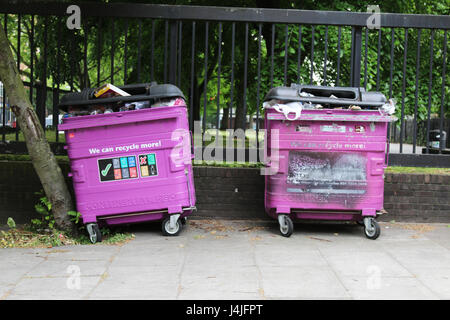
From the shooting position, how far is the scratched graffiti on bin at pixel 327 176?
5.65 meters

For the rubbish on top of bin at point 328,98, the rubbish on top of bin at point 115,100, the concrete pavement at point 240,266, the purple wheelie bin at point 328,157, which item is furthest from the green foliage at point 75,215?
the rubbish on top of bin at point 328,98

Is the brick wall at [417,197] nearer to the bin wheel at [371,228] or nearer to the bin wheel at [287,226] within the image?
the bin wheel at [371,228]

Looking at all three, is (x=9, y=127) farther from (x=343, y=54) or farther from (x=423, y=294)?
(x=423, y=294)

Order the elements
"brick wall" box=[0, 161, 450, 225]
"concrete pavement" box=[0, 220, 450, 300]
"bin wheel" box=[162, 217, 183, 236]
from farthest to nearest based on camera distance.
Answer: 1. "brick wall" box=[0, 161, 450, 225]
2. "bin wheel" box=[162, 217, 183, 236]
3. "concrete pavement" box=[0, 220, 450, 300]

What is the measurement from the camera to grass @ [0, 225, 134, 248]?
214 inches

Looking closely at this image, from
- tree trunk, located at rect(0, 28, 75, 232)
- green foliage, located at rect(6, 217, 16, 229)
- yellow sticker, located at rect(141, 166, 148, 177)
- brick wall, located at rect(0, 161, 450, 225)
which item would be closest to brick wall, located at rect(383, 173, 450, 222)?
brick wall, located at rect(0, 161, 450, 225)

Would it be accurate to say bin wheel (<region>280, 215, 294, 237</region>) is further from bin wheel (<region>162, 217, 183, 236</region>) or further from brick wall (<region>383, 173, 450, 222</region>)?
brick wall (<region>383, 173, 450, 222</region>)

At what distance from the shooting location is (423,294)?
12.8 feet

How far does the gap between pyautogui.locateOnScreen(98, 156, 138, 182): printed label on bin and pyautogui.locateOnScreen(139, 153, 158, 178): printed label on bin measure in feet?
0.24

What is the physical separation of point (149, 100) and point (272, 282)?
8.10 feet

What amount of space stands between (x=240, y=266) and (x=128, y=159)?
1.72 meters

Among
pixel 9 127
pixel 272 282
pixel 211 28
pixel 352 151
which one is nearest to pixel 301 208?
pixel 352 151

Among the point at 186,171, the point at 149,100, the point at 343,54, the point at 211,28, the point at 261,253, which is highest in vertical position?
the point at 211,28

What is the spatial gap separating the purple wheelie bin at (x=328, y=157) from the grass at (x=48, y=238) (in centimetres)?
174
